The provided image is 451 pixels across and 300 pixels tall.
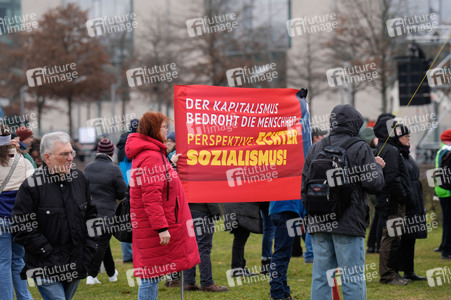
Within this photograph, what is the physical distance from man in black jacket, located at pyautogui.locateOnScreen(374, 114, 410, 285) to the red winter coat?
363 centimetres

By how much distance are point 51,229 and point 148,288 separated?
1.18 meters

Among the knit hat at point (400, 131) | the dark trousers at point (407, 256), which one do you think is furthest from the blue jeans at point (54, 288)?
the dark trousers at point (407, 256)

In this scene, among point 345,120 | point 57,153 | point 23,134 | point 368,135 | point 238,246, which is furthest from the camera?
point 368,135

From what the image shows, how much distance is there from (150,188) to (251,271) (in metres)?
4.88

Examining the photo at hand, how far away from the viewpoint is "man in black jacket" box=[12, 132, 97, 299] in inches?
219

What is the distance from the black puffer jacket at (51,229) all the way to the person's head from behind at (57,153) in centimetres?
7

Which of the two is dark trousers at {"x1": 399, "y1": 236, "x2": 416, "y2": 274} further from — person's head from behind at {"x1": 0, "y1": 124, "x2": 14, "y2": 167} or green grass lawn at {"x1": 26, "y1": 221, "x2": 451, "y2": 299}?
person's head from behind at {"x1": 0, "y1": 124, "x2": 14, "y2": 167}

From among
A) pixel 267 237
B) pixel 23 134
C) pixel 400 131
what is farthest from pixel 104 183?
pixel 400 131

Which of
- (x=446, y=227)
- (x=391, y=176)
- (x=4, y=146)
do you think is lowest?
(x=446, y=227)

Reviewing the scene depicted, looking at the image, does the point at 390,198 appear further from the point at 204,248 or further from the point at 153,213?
the point at 153,213

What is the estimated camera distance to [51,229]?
220 inches

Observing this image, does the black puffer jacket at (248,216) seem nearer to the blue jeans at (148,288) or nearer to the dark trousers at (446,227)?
the blue jeans at (148,288)

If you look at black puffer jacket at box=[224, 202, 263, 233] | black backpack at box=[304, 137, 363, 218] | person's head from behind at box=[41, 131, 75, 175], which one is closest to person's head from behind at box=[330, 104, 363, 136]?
black backpack at box=[304, 137, 363, 218]

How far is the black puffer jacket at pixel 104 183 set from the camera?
989cm
